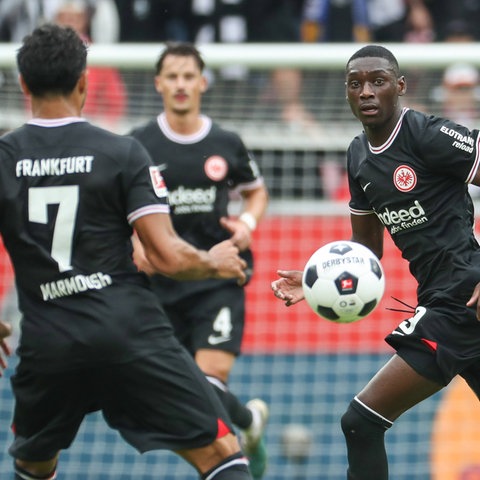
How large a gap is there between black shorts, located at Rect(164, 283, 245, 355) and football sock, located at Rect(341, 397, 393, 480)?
217cm

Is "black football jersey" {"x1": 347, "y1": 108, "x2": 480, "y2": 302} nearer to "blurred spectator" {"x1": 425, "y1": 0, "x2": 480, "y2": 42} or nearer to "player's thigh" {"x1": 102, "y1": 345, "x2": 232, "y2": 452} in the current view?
"player's thigh" {"x1": 102, "y1": 345, "x2": 232, "y2": 452}

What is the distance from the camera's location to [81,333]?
17.0ft

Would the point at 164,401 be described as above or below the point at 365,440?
above

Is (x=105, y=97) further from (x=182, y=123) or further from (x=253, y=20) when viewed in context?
(x=253, y=20)

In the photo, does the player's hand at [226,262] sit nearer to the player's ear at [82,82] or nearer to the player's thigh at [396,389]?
the player's thigh at [396,389]

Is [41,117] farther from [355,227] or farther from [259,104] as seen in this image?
[259,104]

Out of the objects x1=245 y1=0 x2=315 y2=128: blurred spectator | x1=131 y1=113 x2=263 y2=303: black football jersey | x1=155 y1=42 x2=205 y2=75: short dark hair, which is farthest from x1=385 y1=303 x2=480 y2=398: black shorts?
x1=245 y1=0 x2=315 y2=128: blurred spectator

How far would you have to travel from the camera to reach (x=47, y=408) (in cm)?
536

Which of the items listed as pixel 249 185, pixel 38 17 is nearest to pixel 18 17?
pixel 38 17

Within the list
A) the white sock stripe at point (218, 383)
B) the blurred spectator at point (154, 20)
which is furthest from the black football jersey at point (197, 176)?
the blurred spectator at point (154, 20)

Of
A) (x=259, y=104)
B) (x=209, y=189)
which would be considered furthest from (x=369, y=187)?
(x=259, y=104)

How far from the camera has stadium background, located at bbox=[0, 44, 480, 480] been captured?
9070 millimetres

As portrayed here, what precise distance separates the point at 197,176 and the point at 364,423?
2.72 meters

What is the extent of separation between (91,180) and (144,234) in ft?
1.10
